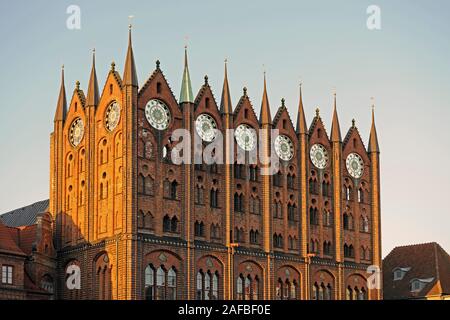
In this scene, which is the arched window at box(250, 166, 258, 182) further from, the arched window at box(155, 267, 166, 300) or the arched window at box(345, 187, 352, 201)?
the arched window at box(155, 267, 166, 300)

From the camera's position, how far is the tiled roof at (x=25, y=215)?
115750 millimetres

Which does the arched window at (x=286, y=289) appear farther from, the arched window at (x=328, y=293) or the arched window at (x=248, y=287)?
the arched window at (x=328, y=293)

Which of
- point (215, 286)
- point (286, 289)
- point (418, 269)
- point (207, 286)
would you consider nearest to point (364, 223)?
point (418, 269)

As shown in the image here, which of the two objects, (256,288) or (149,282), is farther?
(256,288)

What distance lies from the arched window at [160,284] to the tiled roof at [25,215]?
2244 centimetres

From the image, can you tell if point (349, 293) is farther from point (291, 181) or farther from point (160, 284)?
point (160, 284)

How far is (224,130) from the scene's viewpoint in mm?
104062

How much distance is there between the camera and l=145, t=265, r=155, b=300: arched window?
Result: 312 ft

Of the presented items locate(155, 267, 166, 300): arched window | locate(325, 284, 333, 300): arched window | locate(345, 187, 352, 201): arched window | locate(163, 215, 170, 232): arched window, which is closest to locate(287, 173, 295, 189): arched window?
locate(345, 187, 352, 201): arched window

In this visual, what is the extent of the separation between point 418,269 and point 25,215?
4450cm

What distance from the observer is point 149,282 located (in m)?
95.4

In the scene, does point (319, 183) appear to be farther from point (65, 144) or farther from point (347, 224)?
point (65, 144)
